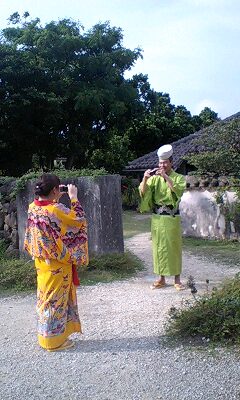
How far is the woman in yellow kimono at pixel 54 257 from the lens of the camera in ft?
14.1

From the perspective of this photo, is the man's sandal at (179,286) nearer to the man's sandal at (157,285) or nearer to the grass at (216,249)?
the man's sandal at (157,285)

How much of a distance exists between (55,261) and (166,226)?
2.25m

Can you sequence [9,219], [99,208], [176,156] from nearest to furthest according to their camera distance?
[99,208]
[9,219]
[176,156]

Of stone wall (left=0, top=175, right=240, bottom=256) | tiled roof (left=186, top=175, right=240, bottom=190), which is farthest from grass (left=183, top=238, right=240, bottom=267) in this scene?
stone wall (left=0, top=175, right=240, bottom=256)

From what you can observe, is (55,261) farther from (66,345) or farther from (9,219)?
(9,219)

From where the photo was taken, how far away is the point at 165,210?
6.31 m

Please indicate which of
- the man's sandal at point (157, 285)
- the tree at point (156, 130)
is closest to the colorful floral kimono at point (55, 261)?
the man's sandal at point (157, 285)

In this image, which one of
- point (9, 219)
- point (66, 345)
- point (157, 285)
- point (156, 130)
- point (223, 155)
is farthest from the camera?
point (156, 130)

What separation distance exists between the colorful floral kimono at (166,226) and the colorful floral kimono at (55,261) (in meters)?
2.03

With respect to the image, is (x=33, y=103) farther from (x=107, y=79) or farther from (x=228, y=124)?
(x=228, y=124)

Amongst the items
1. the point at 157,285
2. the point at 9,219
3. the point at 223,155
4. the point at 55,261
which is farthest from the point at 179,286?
the point at 223,155

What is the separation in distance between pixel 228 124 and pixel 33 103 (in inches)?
481

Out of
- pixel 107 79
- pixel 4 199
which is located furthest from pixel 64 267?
pixel 107 79

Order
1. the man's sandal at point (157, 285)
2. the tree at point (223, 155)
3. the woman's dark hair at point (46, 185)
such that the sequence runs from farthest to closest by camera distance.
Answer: the tree at point (223, 155) → the man's sandal at point (157, 285) → the woman's dark hair at point (46, 185)
